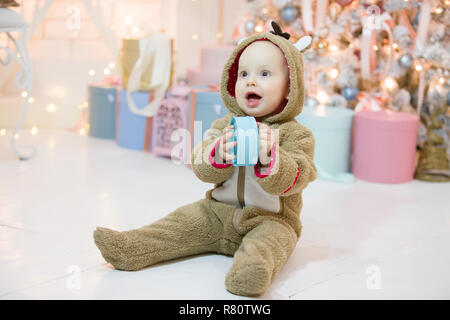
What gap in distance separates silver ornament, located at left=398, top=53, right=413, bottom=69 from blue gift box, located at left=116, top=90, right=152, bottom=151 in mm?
1123

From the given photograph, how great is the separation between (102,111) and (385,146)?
4.57 feet

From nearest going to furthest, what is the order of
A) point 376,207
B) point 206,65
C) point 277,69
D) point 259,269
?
point 259,269 → point 277,69 → point 376,207 → point 206,65

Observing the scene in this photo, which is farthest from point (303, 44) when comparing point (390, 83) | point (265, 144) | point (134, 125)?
point (134, 125)

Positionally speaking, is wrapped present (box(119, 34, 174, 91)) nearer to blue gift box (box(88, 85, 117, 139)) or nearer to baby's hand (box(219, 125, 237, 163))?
blue gift box (box(88, 85, 117, 139))

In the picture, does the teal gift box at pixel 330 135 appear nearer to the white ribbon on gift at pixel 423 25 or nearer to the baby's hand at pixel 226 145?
the white ribbon on gift at pixel 423 25

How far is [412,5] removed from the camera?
8.56 feet

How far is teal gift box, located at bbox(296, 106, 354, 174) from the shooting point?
256 centimetres

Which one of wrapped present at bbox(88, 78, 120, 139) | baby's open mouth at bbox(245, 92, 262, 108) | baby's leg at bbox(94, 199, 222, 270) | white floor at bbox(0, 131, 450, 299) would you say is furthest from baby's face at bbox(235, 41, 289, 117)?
wrapped present at bbox(88, 78, 120, 139)

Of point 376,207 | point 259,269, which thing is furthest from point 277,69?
point 376,207

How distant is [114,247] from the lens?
1450mm

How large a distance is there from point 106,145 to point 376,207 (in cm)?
138

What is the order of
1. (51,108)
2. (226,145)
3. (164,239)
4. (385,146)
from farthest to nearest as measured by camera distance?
(51,108)
(385,146)
(164,239)
(226,145)

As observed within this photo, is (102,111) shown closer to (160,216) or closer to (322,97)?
(322,97)
